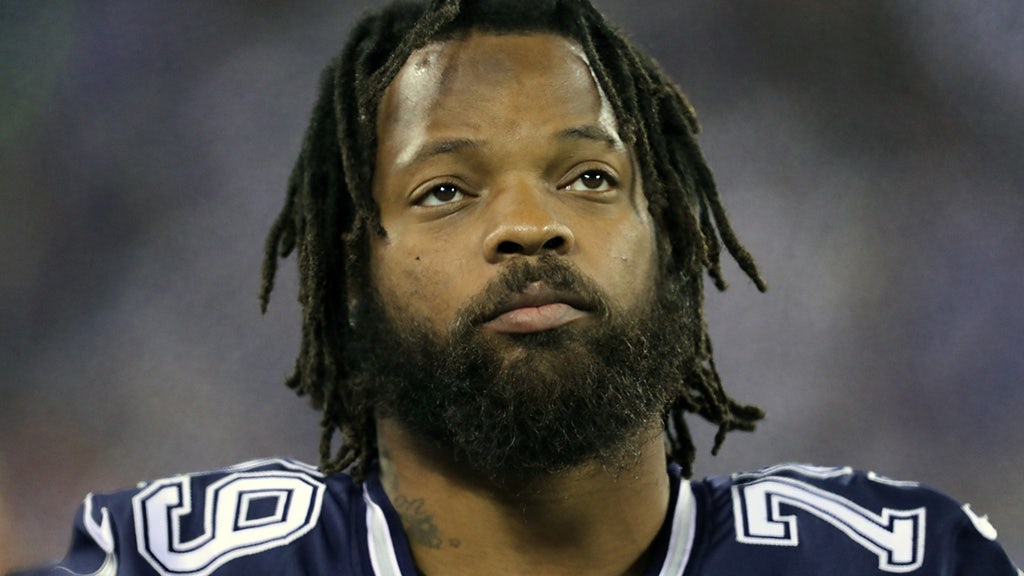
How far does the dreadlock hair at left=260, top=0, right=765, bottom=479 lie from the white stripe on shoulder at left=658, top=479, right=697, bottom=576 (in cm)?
14

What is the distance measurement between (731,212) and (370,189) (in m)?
1.16

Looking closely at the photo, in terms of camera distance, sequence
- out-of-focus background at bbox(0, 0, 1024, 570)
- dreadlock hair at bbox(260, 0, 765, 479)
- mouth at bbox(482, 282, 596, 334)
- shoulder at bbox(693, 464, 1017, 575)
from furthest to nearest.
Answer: out-of-focus background at bbox(0, 0, 1024, 570), dreadlock hair at bbox(260, 0, 765, 479), shoulder at bbox(693, 464, 1017, 575), mouth at bbox(482, 282, 596, 334)

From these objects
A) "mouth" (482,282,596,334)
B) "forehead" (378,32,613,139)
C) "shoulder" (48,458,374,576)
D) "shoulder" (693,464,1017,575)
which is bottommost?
"shoulder" (693,464,1017,575)

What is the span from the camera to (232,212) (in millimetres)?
2906

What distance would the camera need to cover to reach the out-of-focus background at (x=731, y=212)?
279 cm

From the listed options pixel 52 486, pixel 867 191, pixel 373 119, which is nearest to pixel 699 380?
pixel 373 119

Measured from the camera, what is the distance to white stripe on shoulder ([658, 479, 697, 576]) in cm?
197

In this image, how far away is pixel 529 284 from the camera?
1.83 m

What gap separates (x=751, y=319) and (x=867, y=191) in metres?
0.40

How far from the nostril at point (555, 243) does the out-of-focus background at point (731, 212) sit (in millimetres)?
1170

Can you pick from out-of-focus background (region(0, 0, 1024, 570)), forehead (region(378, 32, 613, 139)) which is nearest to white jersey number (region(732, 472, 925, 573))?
forehead (region(378, 32, 613, 139))

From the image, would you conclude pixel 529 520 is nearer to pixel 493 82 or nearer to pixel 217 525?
pixel 217 525

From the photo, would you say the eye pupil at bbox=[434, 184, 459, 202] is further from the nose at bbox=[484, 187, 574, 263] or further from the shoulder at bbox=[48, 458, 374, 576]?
the shoulder at bbox=[48, 458, 374, 576]

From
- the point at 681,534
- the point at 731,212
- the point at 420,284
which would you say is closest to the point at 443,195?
the point at 420,284
